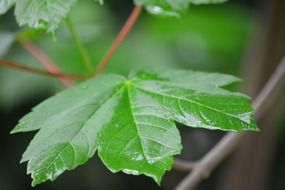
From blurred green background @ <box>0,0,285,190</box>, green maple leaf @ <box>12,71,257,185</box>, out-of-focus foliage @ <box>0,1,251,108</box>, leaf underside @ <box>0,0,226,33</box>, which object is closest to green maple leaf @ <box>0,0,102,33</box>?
leaf underside @ <box>0,0,226,33</box>

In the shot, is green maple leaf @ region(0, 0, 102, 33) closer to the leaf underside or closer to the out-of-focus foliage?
the leaf underside

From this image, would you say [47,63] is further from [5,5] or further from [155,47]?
[155,47]

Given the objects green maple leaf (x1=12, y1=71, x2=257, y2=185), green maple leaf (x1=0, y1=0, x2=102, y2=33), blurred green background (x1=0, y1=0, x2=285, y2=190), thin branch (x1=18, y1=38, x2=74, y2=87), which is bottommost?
blurred green background (x1=0, y1=0, x2=285, y2=190)

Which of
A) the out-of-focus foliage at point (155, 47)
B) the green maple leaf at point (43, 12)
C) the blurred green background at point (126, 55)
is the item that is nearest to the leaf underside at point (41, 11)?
the green maple leaf at point (43, 12)

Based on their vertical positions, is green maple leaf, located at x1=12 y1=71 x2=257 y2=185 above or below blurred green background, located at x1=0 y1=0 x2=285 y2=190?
above

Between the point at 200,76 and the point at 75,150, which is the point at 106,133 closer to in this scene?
the point at 75,150

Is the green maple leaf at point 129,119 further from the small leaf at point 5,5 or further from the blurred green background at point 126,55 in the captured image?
the blurred green background at point 126,55

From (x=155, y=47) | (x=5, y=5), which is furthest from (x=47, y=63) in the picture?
(x=155, y=47)
